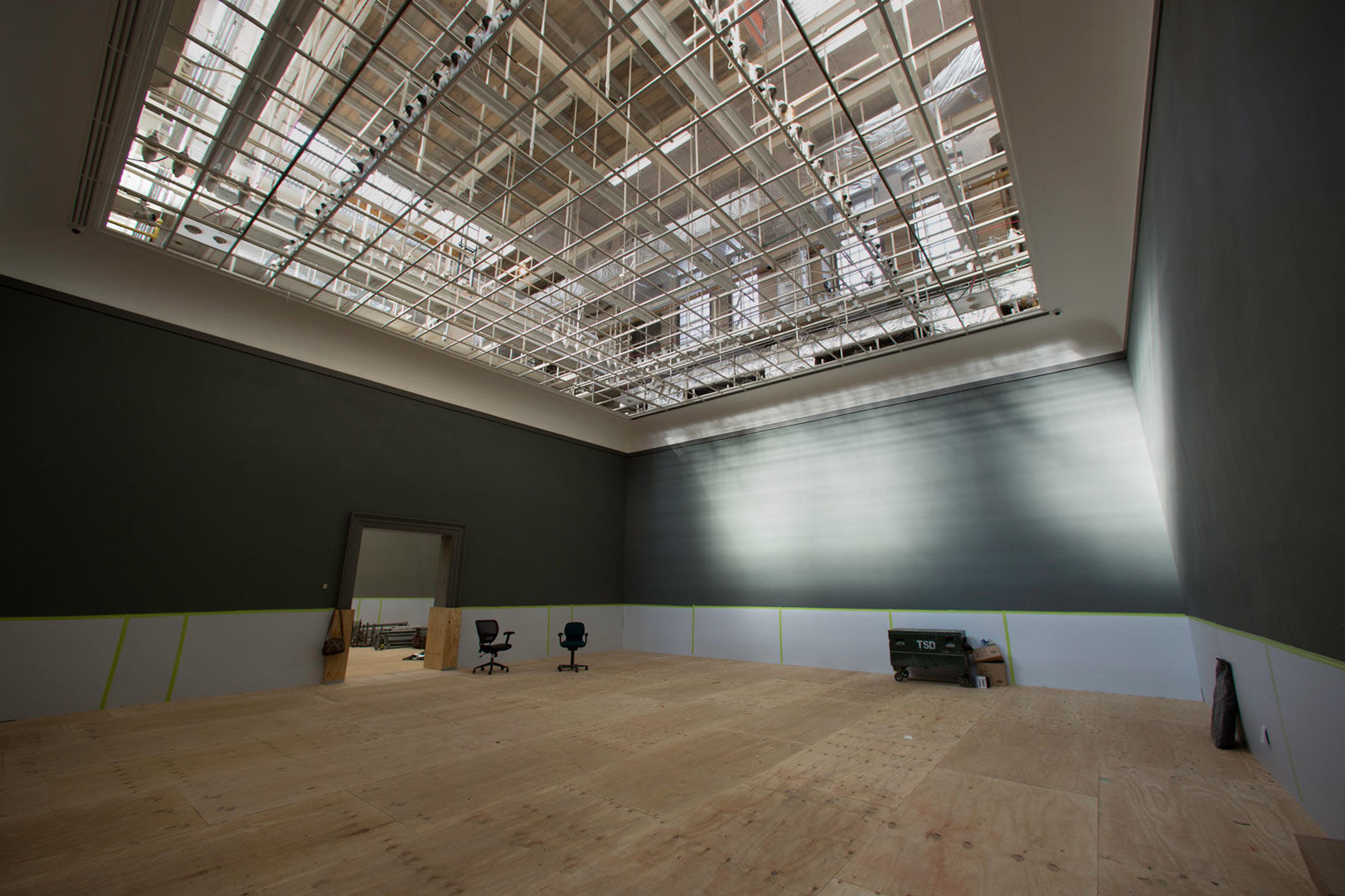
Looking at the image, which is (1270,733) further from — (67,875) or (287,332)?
(287,332)

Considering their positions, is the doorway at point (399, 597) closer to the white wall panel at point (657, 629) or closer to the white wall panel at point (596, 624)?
the white wall panel at point (596, 624)

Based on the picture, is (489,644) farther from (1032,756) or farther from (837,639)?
(1032,756)

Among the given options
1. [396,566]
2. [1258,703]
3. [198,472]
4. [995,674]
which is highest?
[198,472]

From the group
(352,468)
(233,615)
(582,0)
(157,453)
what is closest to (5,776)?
(233,615)

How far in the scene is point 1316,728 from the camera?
3.08 metres

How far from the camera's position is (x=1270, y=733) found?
4.06 m

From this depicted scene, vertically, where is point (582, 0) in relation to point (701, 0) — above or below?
above

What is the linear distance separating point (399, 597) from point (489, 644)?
7.48 metres

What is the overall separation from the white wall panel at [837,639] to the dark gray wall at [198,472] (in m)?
5.55

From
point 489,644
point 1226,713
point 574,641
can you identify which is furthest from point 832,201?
point 489,644

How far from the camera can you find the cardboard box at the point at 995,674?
8312 millimetres

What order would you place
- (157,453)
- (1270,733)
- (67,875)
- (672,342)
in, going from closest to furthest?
1. (67,875)
2. (1270,733)
3. (157,453)
4. (672,342)

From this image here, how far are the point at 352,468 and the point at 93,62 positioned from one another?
587 centimetres

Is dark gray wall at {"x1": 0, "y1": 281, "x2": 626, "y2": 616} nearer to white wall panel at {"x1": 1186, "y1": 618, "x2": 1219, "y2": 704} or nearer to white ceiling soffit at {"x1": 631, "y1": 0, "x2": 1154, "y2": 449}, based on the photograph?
white ceiling soffit at {"x1": 631, "y1": 0, "x2": 1154, "y2": 449}
